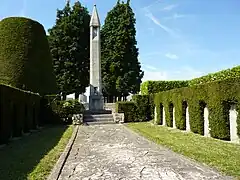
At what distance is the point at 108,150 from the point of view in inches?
335

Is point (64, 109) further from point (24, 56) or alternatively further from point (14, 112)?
point (14, 112)

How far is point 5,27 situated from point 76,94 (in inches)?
596

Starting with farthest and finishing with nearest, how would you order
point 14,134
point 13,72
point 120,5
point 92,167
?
point 120,5 → point 13,72 → point 14,134 → point 92,167

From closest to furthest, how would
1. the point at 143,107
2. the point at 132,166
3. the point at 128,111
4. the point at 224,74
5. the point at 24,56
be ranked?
the point at 132,166 < the point at 224,74 < the point at 24,56 < the point at 143,107 < the point at 128,111

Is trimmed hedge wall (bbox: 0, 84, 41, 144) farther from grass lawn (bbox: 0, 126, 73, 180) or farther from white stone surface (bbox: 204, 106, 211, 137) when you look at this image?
white stone surface (bbox: 204, 106, 211, 137)

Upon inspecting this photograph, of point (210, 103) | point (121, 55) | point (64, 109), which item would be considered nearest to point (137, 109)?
point (64, 109)

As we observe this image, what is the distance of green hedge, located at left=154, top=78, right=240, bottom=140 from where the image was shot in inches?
382

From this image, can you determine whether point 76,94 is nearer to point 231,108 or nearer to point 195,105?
point 195,105

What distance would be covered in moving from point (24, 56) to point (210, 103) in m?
14.9

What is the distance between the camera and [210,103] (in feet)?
35.9

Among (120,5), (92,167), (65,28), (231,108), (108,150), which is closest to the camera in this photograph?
(92,167)

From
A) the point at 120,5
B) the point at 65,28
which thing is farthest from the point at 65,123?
the point at 120,5

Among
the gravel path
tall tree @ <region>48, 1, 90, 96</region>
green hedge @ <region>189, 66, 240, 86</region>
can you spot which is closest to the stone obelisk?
tall tree @ <region>48, 1, 90, 96</region>

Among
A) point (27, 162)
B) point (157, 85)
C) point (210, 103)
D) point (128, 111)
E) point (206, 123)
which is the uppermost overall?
point (157, 85)
